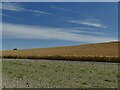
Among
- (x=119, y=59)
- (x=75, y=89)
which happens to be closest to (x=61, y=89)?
(x=75, y=89)

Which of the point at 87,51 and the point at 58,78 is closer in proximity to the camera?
the point at 58,78

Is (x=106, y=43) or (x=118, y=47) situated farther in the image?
(x=106, y=43)

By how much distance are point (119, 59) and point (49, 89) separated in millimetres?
38180

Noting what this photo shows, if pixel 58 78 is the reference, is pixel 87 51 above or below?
→ above

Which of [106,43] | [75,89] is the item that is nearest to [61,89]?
[75,89]

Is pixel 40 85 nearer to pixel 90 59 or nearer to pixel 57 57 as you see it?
pixel 90 59

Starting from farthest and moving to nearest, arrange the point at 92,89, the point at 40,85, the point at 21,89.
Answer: the point at 40,85
the point at 92,89
the point at 21,89

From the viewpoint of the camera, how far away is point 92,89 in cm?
1914

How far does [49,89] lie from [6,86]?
9.02ft

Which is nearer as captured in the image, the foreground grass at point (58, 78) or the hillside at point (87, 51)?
the foreground grass at point (58, 78)

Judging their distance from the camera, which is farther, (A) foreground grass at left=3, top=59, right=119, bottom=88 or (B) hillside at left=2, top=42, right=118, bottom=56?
(B) hillside at left=2, top=42, right=118, bottom=56

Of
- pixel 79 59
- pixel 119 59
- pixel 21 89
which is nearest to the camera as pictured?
pixel 21 89

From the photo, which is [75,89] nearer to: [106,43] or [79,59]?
[79,59]

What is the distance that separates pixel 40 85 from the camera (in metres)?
20.5
